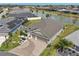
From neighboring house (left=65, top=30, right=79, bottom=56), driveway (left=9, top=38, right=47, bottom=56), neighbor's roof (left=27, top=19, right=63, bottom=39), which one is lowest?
driveway (left=9, top=38, right=47, bottom=56)

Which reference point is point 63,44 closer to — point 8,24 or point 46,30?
point 46,30

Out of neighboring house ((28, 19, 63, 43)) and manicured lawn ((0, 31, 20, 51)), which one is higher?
neighboring house ((28, 19, 63, 43))

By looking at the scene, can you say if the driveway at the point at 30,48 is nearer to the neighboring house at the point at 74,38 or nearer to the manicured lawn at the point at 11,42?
the manicured lawn at the point at 11,42

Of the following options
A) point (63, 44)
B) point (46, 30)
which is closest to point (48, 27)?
point (46, 30)

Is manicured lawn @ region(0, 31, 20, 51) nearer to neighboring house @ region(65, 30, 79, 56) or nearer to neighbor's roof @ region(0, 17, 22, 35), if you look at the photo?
neighbor's roof @ region(0, 17, 22, 35)

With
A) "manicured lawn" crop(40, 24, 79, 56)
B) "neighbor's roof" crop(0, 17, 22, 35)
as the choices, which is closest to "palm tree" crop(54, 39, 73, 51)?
"manicured lawn" crop(40, 24, 79, 56)

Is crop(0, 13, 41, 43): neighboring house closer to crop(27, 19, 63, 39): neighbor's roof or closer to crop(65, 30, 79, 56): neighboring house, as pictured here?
crop(27, 19, 63, 39): neighbor's roof

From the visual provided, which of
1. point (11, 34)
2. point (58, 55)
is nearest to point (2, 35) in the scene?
point (11, 34)
